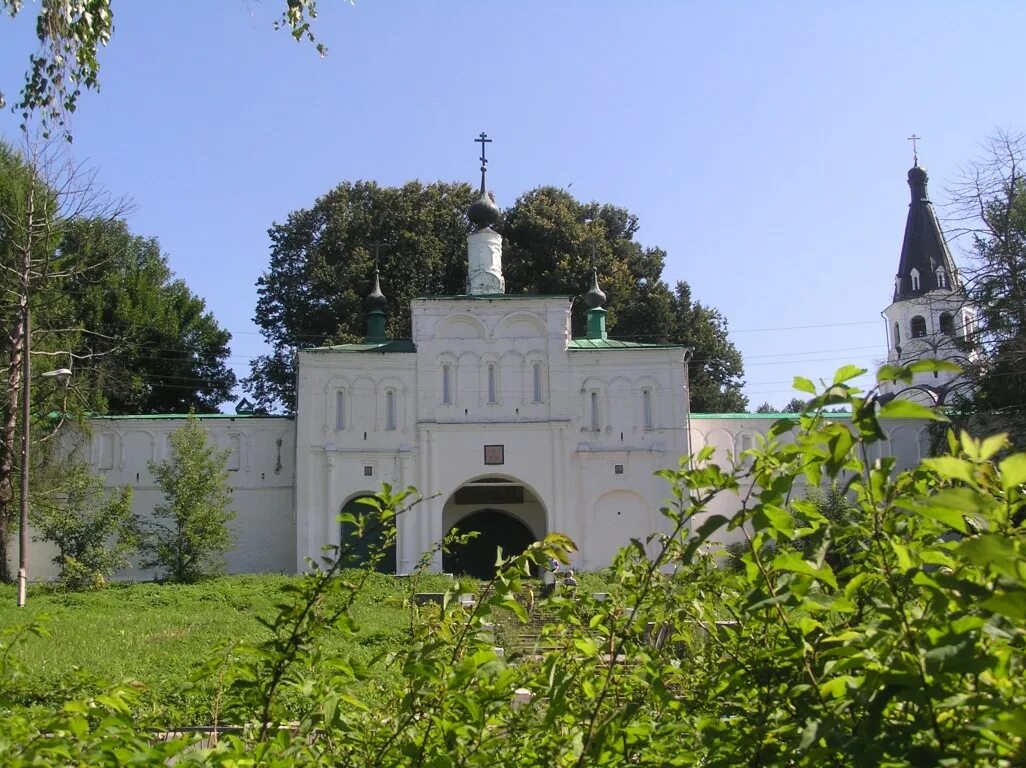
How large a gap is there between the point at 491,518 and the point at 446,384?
12.1ft

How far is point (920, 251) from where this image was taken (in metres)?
32.9

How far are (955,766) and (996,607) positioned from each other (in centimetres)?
31

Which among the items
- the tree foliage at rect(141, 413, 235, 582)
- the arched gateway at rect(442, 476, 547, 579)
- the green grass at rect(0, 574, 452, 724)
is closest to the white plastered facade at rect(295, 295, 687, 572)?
the arched gateway at rect(442, 476, 547, 579)

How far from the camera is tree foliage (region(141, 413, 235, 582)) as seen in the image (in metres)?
20.0

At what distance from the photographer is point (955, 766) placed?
4.87 feet

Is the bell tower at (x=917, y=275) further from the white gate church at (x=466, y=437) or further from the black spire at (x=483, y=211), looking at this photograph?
the black spire at (x=483, y=211)

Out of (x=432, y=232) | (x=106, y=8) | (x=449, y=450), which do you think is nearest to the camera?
(x=106, y=8)

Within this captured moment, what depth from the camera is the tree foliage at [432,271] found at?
31906 mm

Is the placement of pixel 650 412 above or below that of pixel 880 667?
above

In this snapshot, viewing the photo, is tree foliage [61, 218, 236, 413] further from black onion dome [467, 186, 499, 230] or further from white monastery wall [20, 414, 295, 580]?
black onion dome [467, 186, 499, 230]

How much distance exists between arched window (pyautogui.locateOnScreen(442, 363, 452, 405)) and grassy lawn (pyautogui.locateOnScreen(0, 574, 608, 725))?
566 cm

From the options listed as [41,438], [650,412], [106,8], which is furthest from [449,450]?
[106,8]

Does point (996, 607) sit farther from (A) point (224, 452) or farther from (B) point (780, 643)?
(A) point (224, 452)

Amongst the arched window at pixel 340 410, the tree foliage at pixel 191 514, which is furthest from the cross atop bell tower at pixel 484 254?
the tree foliage at pixel 191 514
